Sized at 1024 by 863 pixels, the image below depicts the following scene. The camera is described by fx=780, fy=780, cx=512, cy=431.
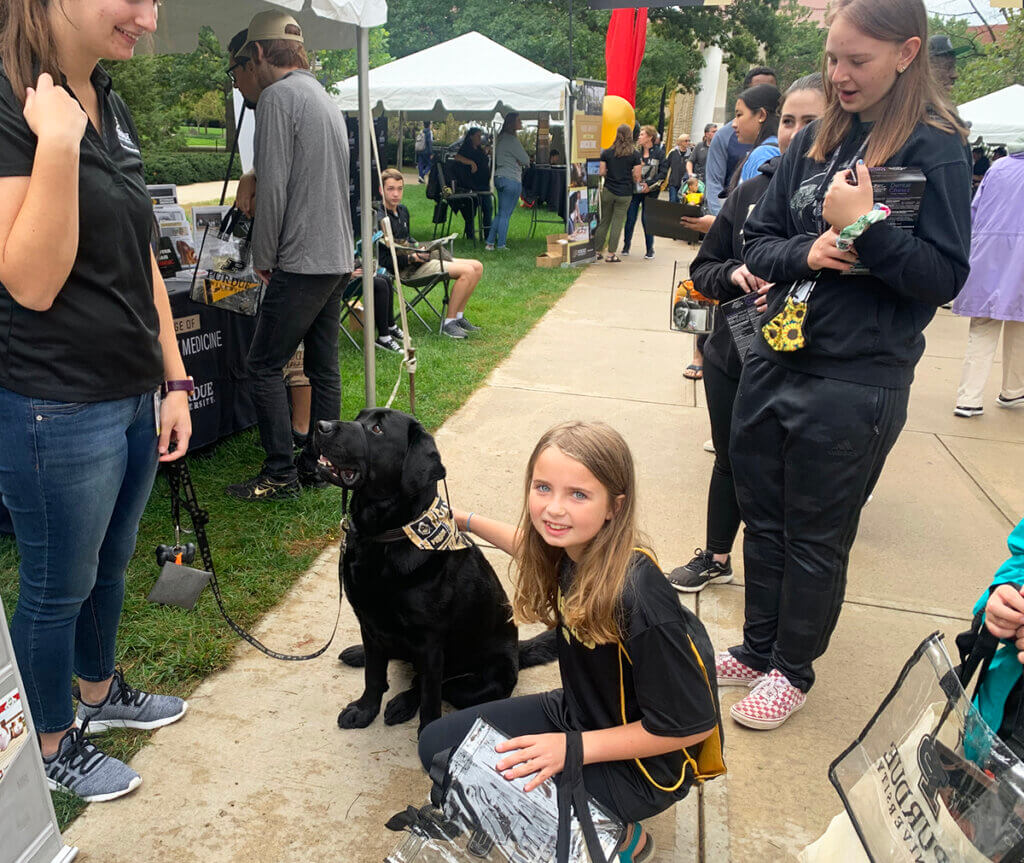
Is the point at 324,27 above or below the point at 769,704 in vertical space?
above

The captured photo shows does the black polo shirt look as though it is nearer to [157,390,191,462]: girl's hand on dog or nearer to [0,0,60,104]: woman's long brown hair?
[0,0,60,104]: woman's long brown hair

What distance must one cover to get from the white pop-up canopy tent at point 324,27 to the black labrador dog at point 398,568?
6.61ft

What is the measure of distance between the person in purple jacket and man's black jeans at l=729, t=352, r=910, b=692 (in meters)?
4.14

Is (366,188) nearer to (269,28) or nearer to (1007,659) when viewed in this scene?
(269,28)

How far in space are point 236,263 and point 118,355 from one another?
252 centimetres

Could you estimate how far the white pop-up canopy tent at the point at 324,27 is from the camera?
3.81 meters

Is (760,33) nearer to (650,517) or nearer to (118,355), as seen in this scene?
(650,517)

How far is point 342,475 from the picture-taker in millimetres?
2279

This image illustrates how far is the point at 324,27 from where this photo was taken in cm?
530

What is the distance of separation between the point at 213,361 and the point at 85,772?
105 inches

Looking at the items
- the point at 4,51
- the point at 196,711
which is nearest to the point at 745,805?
the point at 196,711

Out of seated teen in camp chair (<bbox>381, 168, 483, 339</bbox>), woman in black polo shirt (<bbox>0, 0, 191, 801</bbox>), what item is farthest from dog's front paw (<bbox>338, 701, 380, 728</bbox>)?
seated teen in camp chair (<bbox>381, 168, 483, 339</bbox>)

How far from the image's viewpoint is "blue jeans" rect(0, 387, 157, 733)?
5.77 ft

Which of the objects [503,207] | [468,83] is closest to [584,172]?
[503,207]
